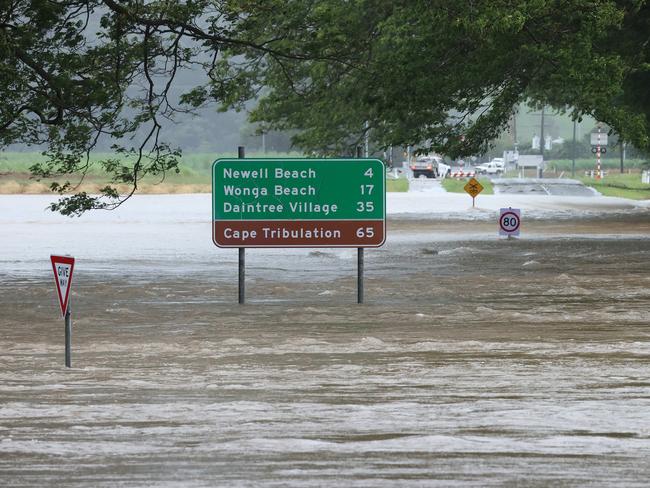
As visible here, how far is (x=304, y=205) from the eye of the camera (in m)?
19.4

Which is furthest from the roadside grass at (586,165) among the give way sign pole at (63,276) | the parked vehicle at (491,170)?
the give way sign pole at (63,276)

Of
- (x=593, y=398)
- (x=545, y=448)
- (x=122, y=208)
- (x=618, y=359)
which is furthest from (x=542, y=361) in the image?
(x=122, y=208)

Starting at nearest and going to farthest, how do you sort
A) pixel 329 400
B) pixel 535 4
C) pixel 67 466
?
1. pixel 67 466
2. pixel 329 400
3. pixel 535 4

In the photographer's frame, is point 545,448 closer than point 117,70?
Yes

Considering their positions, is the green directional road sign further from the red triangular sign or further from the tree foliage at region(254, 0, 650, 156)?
the red triangular sign

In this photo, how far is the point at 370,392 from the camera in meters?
11.2

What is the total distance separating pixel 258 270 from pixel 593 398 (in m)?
15.5

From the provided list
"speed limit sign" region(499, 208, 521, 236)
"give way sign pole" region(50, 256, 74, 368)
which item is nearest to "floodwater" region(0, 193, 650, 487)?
"give way sign pole" region(50, 256, 74, 368)

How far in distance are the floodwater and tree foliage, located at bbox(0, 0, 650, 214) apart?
2.72 meters

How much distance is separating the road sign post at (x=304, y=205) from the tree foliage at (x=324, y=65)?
309cm

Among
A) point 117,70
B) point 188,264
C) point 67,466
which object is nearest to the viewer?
point 67,466

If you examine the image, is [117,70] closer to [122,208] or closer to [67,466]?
[67,466]

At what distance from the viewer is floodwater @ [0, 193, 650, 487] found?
8367 mm

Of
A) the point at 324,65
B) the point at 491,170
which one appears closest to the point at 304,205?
the point at 324,65
